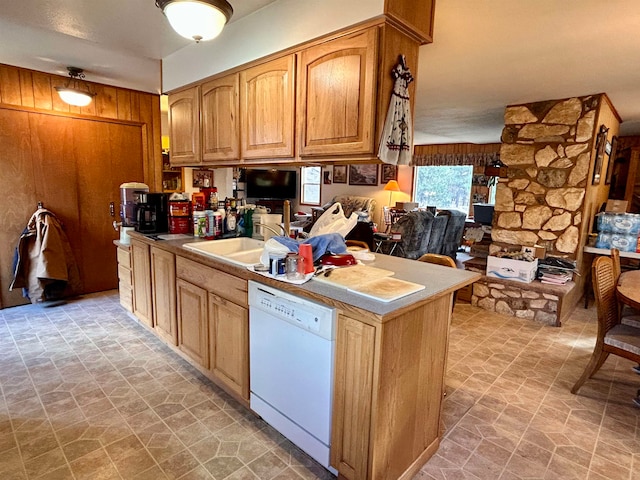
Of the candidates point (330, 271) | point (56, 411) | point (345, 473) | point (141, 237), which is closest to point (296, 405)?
point (345, 473)

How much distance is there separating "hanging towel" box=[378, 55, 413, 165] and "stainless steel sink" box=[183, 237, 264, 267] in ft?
3.27

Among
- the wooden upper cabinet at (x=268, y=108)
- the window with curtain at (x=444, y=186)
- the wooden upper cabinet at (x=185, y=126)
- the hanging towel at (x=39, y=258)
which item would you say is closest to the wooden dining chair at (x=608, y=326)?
the wooden upper cabinet at (x=268, y=108)

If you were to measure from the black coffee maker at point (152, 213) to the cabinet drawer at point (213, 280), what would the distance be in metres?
0.78

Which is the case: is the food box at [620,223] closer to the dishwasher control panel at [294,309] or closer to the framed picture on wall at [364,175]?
the dishwasher control panel at [294,309]

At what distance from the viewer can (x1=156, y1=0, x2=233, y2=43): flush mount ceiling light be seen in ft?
5.36

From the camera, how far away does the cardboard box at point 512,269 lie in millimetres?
3738

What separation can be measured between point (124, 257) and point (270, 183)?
6.69 metres

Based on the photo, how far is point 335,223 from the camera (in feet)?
7.14

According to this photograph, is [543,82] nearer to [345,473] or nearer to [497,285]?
[497,285]

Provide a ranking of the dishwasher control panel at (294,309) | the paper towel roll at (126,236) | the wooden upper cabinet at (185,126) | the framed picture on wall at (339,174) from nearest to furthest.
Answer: the dishwasher control panel at (294,309) < the wooden upper cabinet at (185,126) < the paper towel roll at (126,236) < the framed picture on wall at (339,174)

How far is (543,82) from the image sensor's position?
9.90 feet

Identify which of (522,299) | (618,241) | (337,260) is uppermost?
(337,260)

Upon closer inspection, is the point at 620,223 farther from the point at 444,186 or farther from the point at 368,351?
the point at 444,186

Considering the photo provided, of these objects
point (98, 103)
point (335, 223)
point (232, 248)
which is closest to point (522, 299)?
point (335, 223)
